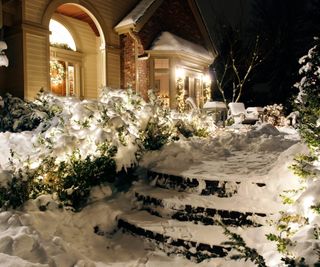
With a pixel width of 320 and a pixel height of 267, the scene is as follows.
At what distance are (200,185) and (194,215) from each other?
1.81 feet

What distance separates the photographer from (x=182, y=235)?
3928 mm

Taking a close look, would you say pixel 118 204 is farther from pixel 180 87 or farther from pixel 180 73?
pixel 180 73

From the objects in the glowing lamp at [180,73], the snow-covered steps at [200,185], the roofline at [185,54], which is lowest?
the snow-covered steps at [200,185]

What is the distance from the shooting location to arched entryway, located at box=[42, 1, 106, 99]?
470 inches

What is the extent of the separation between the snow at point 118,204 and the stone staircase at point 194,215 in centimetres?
3

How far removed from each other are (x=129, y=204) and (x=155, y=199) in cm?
50

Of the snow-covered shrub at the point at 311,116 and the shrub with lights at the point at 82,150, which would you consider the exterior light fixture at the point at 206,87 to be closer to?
the shrub with lights at the point at 82,150

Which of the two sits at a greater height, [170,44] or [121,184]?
[170,44]

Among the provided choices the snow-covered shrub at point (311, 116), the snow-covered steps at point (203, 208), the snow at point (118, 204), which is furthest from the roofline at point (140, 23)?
the snow-covered shrub at point (311, 116)

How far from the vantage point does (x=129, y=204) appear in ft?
16.2

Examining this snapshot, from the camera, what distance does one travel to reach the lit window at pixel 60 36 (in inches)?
473

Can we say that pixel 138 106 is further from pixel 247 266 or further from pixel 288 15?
pixel 288 15

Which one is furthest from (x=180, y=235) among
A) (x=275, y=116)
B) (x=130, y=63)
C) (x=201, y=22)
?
(x=201, y=22)

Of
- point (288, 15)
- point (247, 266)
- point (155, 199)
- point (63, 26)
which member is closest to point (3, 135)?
point (155, 199)
